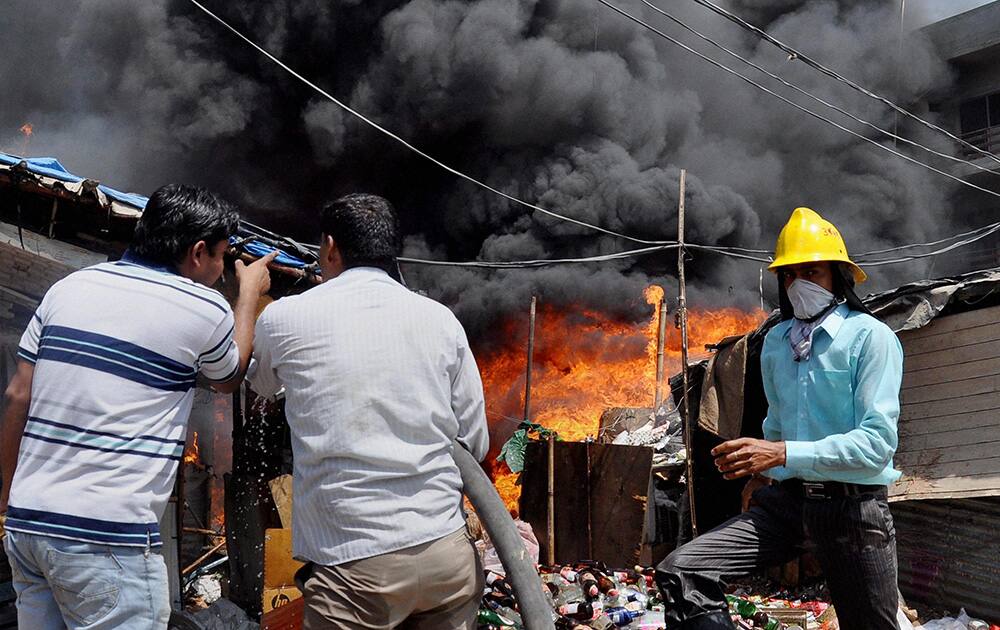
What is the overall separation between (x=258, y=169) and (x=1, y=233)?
1542 cm

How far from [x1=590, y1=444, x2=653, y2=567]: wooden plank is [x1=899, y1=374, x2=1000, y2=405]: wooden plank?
2.59 meters

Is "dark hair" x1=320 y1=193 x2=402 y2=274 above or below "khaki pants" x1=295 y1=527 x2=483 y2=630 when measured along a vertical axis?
above

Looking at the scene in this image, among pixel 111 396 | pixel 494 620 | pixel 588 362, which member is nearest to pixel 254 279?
pixel 111 396

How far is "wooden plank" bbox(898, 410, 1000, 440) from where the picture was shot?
21.8 feet

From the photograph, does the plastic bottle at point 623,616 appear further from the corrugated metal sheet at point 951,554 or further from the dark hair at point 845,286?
the dark hair at point 845,286

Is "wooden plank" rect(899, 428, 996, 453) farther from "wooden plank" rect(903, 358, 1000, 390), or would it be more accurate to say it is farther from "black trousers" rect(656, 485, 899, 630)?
"black trousers" rect(656, 485, 899, 630)

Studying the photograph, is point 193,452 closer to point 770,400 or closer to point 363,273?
point 770,400

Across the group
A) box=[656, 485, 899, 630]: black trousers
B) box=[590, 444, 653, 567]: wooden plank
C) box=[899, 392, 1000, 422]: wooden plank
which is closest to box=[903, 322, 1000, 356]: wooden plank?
box=[899, 392, 1000, 422]: wooden plank

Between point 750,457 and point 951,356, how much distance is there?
203 inches

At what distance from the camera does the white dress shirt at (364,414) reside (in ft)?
6.55

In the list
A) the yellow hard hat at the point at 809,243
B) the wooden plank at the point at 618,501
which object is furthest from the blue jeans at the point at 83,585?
the wooden plank at the point at 618,501

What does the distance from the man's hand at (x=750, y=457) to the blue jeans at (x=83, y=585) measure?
1.84 m

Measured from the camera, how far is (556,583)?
743 centimetres

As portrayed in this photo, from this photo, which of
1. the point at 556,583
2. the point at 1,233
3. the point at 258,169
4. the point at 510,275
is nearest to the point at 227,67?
the point at 258,169
